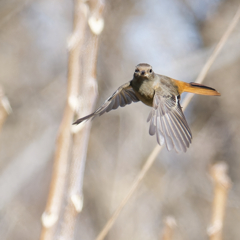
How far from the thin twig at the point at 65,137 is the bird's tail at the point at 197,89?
0.33 m

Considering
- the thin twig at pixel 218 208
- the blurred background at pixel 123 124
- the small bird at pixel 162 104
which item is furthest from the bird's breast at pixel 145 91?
the blurred background at pixel 123 124

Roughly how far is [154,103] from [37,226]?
1826mm

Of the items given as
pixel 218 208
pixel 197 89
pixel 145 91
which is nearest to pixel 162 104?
pixel 145 91

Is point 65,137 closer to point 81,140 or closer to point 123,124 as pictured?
point 81,140

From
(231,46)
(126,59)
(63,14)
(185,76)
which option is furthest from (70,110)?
(63,14)

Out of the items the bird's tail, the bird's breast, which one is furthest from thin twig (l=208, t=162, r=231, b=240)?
the bird's breast

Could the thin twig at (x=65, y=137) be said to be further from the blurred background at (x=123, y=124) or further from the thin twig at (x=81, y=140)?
the blurred background at (x=123, y=124)

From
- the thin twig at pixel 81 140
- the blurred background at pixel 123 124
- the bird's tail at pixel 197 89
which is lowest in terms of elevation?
the thin twig at pixel 81 140

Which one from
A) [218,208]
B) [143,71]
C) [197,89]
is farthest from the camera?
[218,208]

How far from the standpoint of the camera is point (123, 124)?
203 centimetres

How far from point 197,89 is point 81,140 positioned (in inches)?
14.1

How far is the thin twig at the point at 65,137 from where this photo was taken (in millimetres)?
697

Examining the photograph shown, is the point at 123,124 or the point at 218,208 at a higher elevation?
the point at 123,124

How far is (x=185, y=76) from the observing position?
1500 mm
